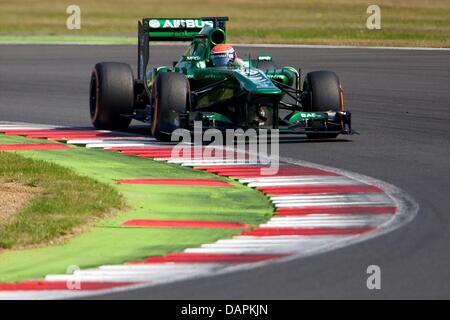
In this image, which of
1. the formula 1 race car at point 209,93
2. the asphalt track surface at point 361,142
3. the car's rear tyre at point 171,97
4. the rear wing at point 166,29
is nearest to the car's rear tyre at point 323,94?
the formula 1 race car at point 209,93

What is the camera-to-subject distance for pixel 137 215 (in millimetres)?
13086

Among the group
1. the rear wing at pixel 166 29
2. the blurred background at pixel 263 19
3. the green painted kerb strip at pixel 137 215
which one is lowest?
the green painted kerb strip at pixel 137 215

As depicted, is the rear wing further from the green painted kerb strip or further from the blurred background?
the blurred background

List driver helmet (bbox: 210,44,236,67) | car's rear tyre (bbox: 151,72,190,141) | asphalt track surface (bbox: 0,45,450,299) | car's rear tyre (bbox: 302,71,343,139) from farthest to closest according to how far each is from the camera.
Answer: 1. driver helmet (bbox: 210,44,236,67)
2. car's rear tyre (bbox: 302,71,343,139)
3. car's rear tyre (bbox: 151,72,190,141)
4. asphalt track surface (bbox: 0,45,450,299)

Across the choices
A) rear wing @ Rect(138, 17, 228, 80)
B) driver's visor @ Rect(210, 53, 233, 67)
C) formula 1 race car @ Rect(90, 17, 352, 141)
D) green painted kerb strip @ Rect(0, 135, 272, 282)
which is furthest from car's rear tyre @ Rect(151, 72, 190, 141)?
rear wing @ Rect(138, 17, 228, 80)

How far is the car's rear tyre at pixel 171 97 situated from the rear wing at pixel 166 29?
6.70ft

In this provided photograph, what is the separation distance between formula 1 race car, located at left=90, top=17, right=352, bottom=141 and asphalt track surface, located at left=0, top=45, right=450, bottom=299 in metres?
0.55

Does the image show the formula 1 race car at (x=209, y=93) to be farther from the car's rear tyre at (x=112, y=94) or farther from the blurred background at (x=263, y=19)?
the blurred background at (x=263, y=19)

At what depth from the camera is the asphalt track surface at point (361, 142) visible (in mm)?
9758

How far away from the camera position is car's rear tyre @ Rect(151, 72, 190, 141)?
18.1m
